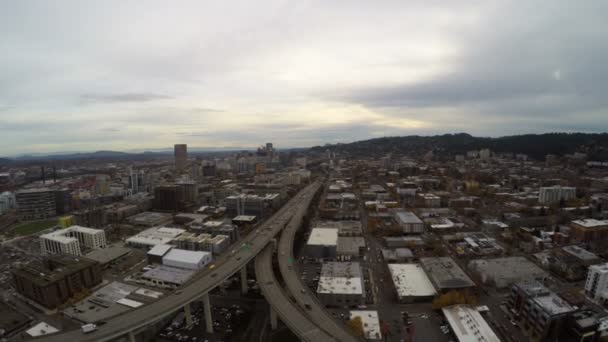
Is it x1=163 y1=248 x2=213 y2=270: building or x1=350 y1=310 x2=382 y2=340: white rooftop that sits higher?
x1=163 y1=248 x2=213 y2=270: building

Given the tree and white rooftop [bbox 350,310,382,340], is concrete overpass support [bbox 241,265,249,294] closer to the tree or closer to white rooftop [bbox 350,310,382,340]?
white rooftop [bbox 350,310,382,340]

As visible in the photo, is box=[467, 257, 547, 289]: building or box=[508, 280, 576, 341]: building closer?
box=[508, 280, 576, 341]: building

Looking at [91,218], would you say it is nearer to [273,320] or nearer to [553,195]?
[273,320]

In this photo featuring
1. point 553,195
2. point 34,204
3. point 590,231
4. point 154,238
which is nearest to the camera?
point 590,231

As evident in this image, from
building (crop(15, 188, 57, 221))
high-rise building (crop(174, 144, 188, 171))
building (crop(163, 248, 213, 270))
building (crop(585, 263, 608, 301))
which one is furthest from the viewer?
high-rise building (crop(174, 144, 188, 171))

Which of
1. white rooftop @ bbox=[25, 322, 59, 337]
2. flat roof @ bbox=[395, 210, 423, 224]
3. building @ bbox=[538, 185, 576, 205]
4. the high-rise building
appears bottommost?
white rooftop @ bbox=[25, 322, 59, 337]

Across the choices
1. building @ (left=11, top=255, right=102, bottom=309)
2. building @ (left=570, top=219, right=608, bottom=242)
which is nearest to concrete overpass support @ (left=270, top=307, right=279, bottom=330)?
building @ (left=11, top=255, right=102, bottom=309)

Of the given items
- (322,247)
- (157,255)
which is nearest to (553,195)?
(322,247)
